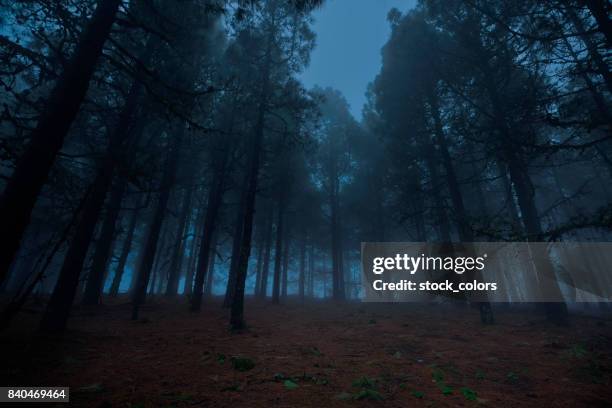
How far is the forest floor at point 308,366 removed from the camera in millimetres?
3529

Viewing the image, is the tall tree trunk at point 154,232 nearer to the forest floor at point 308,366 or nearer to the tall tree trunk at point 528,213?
the forest floor at point 308,366

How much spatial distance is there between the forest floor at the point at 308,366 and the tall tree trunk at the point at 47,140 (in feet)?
6.83

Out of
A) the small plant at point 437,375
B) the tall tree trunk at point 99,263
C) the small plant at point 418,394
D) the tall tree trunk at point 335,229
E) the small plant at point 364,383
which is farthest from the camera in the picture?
the tall tree trunk at point 335,229

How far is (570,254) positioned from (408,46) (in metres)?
17.1

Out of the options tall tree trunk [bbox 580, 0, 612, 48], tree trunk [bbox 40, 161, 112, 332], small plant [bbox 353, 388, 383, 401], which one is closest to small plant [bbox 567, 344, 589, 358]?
small plant [bbox 353, 388, 383, 401]

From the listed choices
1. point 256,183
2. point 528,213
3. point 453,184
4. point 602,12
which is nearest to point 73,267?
point 256,183

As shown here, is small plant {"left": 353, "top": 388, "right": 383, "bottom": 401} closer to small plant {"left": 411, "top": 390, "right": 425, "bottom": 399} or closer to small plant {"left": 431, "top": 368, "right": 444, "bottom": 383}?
small plant {"left": 411, "top": 390, "right": 425, "bottom": 399}

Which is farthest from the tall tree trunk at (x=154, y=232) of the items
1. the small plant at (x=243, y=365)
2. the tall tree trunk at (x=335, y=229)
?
the tall tree trunk at (x=335, y=229)

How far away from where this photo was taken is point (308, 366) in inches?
189

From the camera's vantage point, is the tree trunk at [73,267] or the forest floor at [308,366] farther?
the tree trunk at [73,267]

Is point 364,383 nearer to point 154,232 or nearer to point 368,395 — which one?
point 368,395

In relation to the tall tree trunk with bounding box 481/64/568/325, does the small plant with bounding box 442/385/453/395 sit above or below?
below

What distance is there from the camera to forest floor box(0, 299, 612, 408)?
3529 millimetres
